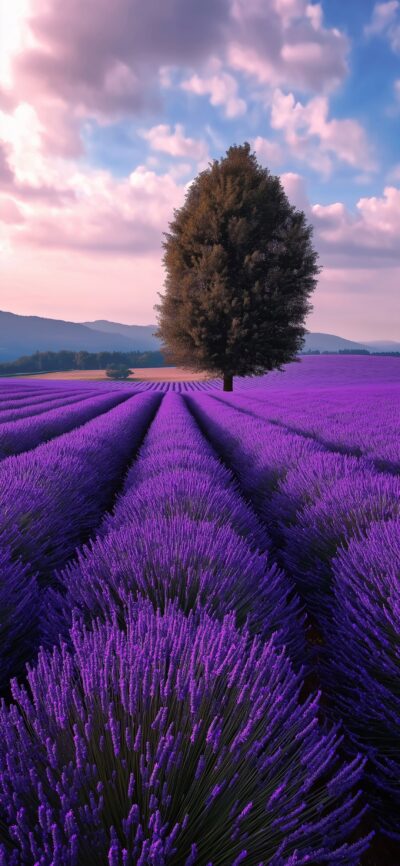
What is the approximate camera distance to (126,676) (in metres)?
1.04

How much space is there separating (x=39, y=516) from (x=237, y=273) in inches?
657

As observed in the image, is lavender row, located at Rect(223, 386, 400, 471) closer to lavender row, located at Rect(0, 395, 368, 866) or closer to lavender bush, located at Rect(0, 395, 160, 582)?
lavender bush, located at Rect(0, 395, 160, 582)

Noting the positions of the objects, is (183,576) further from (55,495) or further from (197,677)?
(55,495)

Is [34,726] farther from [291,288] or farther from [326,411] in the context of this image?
[291,288]

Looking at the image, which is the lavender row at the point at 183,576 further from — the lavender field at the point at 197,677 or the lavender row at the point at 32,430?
the lavender row at the point at 32,430

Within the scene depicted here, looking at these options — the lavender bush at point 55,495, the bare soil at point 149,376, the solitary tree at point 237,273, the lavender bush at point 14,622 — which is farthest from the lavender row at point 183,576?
the bare soil at point 149,376

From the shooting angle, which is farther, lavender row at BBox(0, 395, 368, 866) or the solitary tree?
the solitary tree

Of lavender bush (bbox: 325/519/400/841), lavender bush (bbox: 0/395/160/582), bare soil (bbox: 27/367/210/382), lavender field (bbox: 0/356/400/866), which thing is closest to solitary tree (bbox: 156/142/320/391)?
lavender bush (bbox: 0/395/160/582)

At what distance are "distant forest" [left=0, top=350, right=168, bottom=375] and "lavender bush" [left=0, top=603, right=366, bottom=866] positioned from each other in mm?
63377

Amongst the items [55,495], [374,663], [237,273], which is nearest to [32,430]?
[55,495]

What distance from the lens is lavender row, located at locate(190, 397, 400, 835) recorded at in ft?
4.43

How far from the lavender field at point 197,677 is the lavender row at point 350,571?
1 centimetres

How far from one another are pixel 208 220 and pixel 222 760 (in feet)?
61.8

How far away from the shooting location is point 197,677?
3.54 ft
